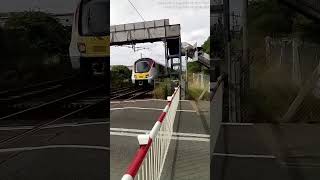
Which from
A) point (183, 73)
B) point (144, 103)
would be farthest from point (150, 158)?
point (183, 73)

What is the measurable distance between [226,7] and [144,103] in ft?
1.99

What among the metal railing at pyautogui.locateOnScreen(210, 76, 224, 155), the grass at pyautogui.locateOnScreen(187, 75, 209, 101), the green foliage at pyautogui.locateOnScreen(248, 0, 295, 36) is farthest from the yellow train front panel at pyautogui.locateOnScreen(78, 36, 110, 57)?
the green foliage at pyautogui.locateOnScreen(248, 0, 295, 36)

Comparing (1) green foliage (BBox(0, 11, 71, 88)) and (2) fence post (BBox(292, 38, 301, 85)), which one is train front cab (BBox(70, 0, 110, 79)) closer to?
(1) green foliage (BBox(0, 11, 71, 88))

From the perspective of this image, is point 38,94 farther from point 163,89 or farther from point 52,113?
point 163,89

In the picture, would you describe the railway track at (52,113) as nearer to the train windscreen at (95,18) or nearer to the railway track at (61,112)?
the railway track at (61,112)

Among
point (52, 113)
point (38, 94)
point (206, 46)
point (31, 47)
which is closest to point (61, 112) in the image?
point (52, 113)

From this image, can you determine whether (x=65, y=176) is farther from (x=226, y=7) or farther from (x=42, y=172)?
(x=226, y=7)

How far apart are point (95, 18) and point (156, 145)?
2.60 feet

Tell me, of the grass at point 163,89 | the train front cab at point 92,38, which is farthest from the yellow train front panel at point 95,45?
the grass at point 163,89

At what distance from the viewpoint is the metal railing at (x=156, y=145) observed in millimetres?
2027

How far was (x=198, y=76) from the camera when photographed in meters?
2.17

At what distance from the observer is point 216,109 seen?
7.38ft

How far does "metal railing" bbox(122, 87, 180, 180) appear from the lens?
2.03 meters

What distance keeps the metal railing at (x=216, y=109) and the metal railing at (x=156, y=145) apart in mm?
173
